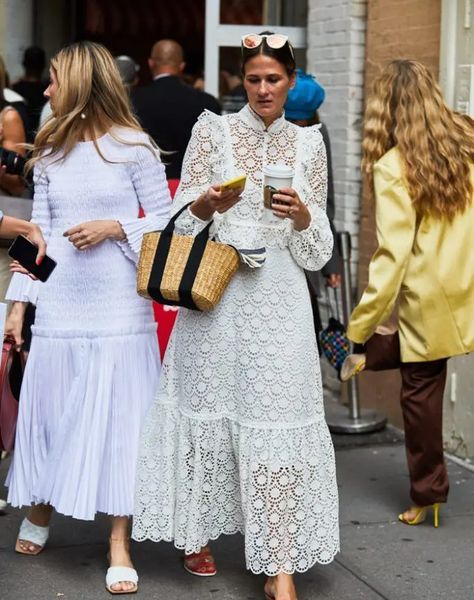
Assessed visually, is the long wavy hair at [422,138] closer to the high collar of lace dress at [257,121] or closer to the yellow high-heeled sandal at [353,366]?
the yellow high-heeled sandal at [353,366]

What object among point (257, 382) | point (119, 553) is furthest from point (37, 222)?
point (119, 553)

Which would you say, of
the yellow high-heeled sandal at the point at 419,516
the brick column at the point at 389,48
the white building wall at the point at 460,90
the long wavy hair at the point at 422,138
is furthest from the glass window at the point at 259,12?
the yellow high-heeled sandal at the point at 419,516

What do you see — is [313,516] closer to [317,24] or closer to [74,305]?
[74,305]

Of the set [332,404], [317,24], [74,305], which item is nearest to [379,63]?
[317,24]

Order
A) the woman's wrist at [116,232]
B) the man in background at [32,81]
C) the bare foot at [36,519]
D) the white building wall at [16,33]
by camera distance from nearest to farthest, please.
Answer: the woman's wrist at [116,232]
the bare foot at [36,519]
the man in background at [32,81]
the white building wall at [16,33]

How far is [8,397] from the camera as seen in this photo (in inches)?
216

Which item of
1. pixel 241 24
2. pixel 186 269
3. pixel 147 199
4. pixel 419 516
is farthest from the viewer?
pixel 241 24

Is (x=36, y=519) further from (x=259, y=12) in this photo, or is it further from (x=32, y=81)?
(x=32, y=81)

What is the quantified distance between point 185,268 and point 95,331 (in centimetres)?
62

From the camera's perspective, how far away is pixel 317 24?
882cm

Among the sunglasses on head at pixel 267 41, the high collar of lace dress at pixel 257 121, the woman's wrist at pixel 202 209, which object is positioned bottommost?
the woman's wrist at pixel 202 209

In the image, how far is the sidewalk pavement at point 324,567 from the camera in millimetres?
5215

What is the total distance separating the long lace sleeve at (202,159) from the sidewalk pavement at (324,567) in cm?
145

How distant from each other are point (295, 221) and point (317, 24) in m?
4.28
